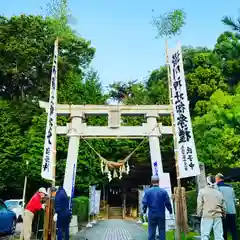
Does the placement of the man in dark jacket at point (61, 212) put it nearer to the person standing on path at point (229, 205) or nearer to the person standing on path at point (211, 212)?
the person standing on path at point (211, 212)

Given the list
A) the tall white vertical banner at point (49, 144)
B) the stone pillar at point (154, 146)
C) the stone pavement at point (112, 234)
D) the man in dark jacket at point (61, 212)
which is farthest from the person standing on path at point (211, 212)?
the stone pillar at point (154, 146)

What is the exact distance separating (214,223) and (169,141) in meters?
24.7

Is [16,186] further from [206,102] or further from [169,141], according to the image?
[206,102]

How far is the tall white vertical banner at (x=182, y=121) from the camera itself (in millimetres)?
11750

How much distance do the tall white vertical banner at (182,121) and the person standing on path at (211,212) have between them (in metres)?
3.12

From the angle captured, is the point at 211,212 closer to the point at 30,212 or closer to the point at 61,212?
the point at 61,212

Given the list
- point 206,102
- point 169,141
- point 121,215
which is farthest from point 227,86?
point 121,215

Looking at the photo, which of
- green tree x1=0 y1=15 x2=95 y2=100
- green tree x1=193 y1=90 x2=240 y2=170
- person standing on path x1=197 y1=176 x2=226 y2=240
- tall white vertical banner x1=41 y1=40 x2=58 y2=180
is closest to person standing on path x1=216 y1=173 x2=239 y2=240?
person standing on path x1=197 y1=176 x2=226 y2=240

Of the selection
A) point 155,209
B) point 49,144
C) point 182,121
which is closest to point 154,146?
point 182,121

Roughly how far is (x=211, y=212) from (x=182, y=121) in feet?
16.4

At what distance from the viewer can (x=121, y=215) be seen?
131 feet

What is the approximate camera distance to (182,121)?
12.8 m

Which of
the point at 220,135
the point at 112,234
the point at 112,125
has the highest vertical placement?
the point at 220,135

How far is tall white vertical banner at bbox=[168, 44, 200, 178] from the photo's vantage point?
1175 centimetres
